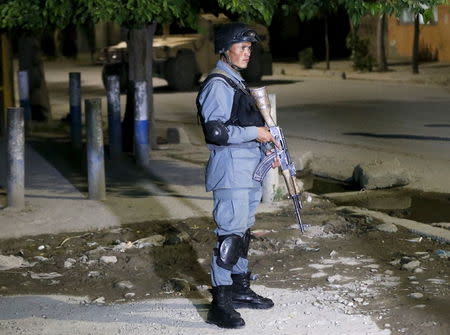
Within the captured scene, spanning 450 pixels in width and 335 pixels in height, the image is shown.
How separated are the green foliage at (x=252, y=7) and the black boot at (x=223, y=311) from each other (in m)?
3.70

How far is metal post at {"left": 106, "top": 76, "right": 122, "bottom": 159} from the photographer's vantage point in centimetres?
1230

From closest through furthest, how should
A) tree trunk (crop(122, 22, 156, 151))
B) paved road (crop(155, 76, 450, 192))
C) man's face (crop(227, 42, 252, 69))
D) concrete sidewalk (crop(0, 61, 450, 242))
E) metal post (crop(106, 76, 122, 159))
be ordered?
man's face (crop(227, 42, 252, 69)) < concrete sidewalk (crop(0, 61, 450, 242)) < paved road (crop(155, 76, 450, 192)) < metal post (crop(106, 76, 122, 159)) < tree trunk (crop(122, 22, 156, 151))

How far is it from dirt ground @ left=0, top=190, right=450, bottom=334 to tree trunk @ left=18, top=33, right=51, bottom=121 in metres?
8.89

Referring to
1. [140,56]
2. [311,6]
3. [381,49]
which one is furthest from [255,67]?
[311,6]

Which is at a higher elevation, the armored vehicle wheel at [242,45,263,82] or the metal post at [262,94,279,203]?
the metal post at [262,94,279,203]

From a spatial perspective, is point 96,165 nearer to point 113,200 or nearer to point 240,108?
point 113,200

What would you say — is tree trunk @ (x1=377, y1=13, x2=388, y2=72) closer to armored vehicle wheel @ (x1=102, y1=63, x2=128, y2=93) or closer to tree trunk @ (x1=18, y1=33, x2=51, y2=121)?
armored vehicle wheel @ (x1=102, y1=63, x2=128, y2=93)

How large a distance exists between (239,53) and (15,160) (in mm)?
4014

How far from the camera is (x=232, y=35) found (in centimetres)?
558

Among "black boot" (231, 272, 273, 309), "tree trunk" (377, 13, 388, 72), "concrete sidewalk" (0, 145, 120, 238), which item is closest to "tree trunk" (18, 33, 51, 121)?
"concrete sidewalk" (0, 145, 120, 238)

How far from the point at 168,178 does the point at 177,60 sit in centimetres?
1384

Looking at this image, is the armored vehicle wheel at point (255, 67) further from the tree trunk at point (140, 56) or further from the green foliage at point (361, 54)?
the tree trunk at point (140, 56)

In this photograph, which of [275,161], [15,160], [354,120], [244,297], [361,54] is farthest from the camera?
[361,54]

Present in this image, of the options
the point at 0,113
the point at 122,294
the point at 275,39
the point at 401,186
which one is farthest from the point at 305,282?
the point at 275,39
